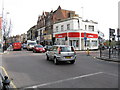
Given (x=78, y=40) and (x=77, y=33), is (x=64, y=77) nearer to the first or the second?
(x=77, y=33)

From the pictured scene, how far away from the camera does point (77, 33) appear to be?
35188 mm

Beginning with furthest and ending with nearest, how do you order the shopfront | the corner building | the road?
the corner building
the shopfront
the road

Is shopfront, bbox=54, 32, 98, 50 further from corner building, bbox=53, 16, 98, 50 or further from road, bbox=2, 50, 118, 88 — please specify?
road, bbox=2, 50, 118, 88

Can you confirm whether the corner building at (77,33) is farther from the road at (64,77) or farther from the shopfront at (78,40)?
the road at (64,77)

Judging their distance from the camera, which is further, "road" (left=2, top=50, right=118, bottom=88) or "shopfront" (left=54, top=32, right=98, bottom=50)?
"shopfront" (left=54, top=32, right=98, bottom=50)

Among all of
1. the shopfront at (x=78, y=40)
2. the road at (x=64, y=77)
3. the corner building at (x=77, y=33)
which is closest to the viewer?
the road at (x=64, y=77)

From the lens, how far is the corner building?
35438mm

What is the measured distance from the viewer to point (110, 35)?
16.0m

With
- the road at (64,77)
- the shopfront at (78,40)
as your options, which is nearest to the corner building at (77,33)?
the shopfront at (78,40)

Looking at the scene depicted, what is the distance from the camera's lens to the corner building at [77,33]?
35438mm

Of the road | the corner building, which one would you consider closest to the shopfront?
the corner building

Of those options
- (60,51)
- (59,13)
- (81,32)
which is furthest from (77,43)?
(60,51)

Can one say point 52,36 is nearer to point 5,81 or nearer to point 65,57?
point 65,57

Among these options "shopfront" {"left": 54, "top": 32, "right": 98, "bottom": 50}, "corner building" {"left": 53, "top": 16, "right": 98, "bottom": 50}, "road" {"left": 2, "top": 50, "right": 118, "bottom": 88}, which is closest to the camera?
"road" {"left": 2, "top": 50, "right": 118, "bottom": 88}
